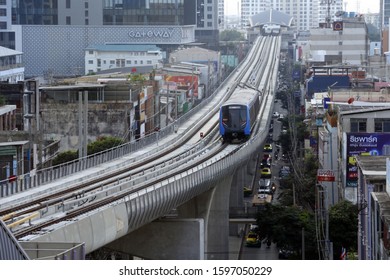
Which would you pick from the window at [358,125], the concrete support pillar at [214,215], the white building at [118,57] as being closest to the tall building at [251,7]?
the white building at [118,57]

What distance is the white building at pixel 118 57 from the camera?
57.3m

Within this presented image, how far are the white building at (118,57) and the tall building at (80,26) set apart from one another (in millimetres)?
2770

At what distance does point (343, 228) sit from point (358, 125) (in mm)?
5413

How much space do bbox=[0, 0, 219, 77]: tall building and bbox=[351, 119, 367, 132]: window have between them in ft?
124

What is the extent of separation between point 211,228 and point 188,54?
4166 cm

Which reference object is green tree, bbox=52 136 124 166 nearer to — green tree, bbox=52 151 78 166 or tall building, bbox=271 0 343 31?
green tree, bbox=52 151 78 166

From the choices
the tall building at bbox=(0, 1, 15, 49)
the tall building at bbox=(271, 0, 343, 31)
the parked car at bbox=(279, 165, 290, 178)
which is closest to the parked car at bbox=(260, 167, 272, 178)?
the parked car at bbox=(279, 165, 290, 178)

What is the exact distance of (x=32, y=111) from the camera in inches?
950

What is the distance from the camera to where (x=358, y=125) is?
78.2ft

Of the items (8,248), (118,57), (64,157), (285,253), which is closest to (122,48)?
(118,57)

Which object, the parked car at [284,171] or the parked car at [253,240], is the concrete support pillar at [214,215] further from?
the parked car at [284,171]
